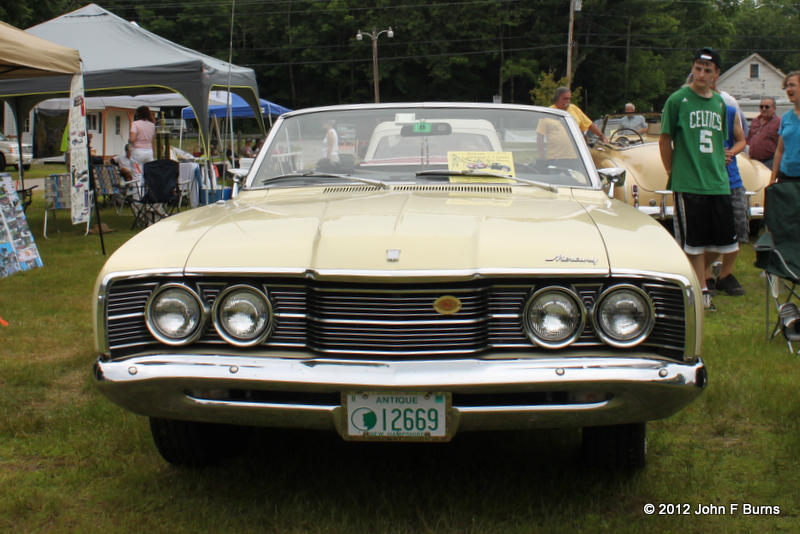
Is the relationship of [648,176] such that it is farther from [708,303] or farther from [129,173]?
[129,173]

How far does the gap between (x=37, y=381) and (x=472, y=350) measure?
298cm

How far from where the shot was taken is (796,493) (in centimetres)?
300

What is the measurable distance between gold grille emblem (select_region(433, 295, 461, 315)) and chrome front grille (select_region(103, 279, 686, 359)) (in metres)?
0.01

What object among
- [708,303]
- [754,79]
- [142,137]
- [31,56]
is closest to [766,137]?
[708,303]

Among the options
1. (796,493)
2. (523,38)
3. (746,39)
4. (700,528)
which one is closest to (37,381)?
(700,528)

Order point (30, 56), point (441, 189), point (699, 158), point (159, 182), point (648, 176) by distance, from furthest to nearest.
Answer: point (159, 182) → point (648, 176) → point (30, 56) → point (699, 158) → point (441, 189)

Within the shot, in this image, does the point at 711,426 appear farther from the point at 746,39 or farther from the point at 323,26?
the point at 746,39

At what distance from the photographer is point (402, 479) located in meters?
3.10

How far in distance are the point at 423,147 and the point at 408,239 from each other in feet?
4.87

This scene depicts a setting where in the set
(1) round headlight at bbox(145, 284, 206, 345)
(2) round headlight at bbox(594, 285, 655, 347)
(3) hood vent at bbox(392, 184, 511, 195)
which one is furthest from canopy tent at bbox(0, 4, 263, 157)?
(2) round headlight at bbox(594, 285, 655, 347)

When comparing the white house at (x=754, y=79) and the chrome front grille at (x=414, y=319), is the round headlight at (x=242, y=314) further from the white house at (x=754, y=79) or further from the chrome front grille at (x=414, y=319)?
the white house at (x=754, y=79)

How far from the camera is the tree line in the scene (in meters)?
60.7

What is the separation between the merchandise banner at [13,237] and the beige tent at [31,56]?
109 centimetres
